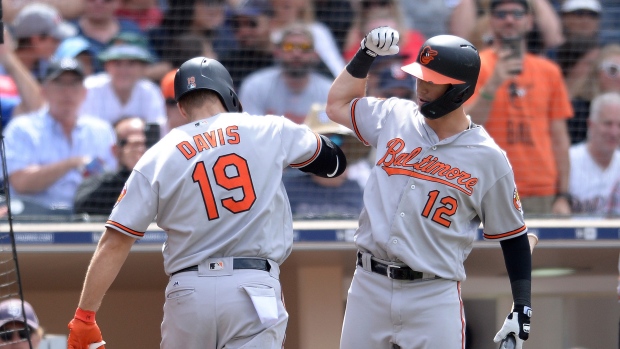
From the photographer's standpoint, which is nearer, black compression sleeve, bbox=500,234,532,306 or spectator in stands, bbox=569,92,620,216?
black compression sleeve, bbox=500,234,532,306

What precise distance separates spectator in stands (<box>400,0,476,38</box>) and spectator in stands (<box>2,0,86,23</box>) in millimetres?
2317

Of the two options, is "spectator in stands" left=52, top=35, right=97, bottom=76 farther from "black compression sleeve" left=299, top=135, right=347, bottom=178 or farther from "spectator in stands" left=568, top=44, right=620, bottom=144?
"black compression sleeve" left=299, top=135, right=347, bottom=178

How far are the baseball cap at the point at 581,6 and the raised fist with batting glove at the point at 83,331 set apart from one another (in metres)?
4.81

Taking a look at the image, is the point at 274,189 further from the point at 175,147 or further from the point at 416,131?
the point at 416,131

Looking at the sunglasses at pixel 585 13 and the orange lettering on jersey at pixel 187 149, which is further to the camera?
the sunglasses at pixel 585 13

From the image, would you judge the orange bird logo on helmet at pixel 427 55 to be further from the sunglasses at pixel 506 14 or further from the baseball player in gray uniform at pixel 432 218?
the sunglasses at pixel 506 14

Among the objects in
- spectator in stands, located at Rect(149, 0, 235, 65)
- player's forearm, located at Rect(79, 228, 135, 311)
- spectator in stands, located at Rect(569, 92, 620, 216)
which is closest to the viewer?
player's forearm, located at Rect(79, 228, 135, 311)

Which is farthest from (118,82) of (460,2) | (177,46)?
(460,2)

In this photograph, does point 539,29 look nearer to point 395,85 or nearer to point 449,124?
point 395,85

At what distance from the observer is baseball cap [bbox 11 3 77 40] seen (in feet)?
22.1

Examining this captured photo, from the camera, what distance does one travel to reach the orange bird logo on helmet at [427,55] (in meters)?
3.61

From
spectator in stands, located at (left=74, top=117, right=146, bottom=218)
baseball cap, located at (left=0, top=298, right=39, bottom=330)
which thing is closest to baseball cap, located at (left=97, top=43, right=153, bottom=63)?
spectator in stands, located at (left=74, top=117, right=146, bottom=218)

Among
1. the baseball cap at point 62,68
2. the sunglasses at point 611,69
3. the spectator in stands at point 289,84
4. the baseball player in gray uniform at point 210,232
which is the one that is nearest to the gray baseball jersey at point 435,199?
the baseball player in gray uniform at point 210,232

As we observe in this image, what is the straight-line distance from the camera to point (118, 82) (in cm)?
657
